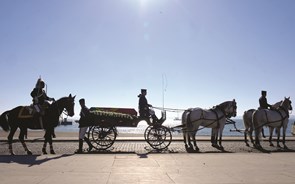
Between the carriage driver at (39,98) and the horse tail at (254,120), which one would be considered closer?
the carriage driver at (39,98)

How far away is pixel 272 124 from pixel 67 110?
34.3 feet

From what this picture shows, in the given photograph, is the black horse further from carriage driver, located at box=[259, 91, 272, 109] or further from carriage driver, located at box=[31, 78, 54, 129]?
carriage driver, located at box=[259, 91, 272, 109]

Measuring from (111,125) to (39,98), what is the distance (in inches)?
135

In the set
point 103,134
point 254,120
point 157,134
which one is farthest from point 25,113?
point 254,120

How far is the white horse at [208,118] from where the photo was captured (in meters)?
16.2

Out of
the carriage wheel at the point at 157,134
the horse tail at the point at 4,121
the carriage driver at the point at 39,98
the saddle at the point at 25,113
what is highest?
the carriage driver at the point at 39,98

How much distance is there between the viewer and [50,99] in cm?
1447

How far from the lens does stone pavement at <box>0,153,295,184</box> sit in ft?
24.5

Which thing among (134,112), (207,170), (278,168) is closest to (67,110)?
(134,112)

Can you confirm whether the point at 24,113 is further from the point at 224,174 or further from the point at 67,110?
the point at 224,174

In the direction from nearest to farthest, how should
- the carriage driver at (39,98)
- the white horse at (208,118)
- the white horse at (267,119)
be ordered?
the carriage driver at (39,98), the white horse at (208,118), the white horse at (267,119)

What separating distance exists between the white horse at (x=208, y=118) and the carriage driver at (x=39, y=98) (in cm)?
668

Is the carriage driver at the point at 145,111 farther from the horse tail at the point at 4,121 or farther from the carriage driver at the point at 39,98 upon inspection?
the horse tail at the point at 4,121

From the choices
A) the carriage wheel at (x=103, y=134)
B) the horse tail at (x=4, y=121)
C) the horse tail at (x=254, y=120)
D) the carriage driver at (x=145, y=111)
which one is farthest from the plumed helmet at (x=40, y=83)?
the horse tail at (x=254, y=120)
